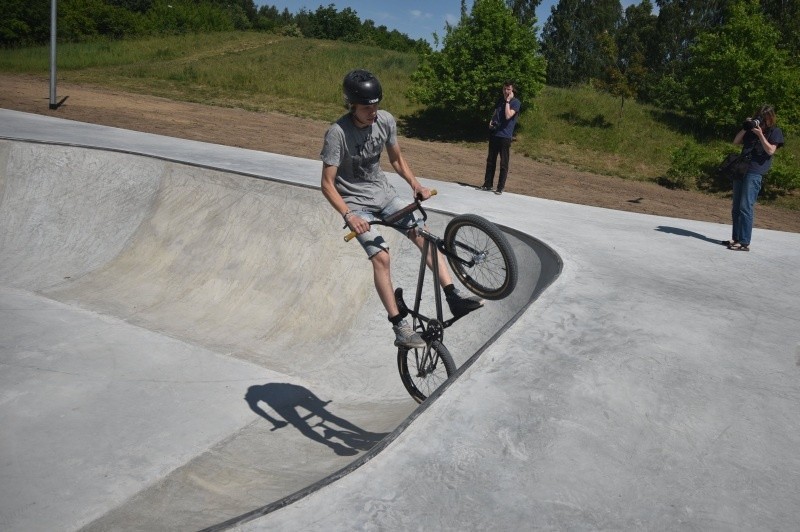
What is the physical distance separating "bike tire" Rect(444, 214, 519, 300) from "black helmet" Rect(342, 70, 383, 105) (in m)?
1.00

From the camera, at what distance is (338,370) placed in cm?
701

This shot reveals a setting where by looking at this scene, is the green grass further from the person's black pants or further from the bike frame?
the bike frame

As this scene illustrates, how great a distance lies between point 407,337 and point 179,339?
13.1 feet

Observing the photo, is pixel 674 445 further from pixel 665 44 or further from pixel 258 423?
pixel 665 44

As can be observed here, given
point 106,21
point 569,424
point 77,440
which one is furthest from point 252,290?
point 106,21

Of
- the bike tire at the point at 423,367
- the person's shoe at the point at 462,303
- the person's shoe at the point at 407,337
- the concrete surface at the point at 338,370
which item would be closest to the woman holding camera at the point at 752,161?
the concrete surface at the point at 338,370

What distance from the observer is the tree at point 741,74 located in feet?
63.8

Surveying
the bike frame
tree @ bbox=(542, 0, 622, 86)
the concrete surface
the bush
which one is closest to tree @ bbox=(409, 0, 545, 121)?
the bush

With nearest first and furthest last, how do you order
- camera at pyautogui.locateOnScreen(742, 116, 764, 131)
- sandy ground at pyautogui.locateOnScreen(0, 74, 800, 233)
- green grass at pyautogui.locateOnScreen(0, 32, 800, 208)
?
camera at pyautogui.locateOnScreen(742, 116, 764, 131)
sandy ground at pyautogui.locateOnScreen(0, 74, 800, 233)
green grass at pyautogui.locateOnScreen(0, 32, 800, 208)

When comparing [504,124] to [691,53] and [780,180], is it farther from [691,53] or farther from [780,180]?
[691,53]

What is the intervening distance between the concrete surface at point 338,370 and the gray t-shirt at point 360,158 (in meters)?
1.34

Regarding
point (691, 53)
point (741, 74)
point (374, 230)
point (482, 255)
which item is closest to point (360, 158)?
point (374, 230)

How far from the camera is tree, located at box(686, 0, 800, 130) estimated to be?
1945 centimetres

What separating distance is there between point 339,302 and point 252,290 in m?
1.34
